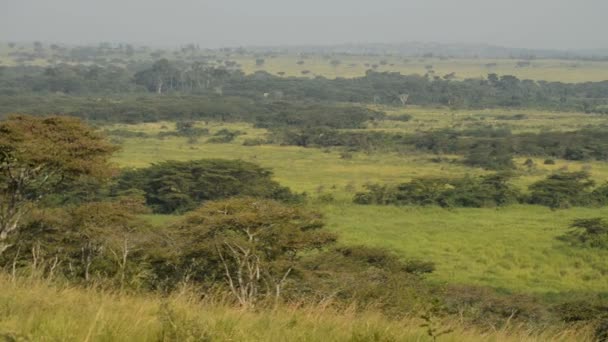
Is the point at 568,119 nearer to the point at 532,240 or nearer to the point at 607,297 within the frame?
the point at 532,240

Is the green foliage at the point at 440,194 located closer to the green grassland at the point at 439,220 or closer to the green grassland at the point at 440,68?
the green grassland at the point at 439,220

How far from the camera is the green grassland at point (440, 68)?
421 feet

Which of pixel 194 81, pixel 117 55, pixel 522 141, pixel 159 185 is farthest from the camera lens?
pixel 117 55

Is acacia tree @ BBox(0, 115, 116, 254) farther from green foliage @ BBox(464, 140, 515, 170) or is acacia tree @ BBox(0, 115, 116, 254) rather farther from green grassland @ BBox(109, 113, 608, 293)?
green foliage @ BBox(464, 140, 515, 170)

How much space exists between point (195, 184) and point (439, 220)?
9418 mm

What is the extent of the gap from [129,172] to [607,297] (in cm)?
1959

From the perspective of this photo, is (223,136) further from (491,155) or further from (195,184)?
(195,184)

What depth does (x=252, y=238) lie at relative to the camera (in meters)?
12.0

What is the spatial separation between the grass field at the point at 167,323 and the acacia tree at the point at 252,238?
20.8ft

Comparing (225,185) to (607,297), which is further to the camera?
(225,185)

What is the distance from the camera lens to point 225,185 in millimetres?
28234

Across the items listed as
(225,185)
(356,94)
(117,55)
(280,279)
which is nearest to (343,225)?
(225,185)

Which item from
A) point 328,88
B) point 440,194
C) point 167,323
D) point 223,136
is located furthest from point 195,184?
point 328,88

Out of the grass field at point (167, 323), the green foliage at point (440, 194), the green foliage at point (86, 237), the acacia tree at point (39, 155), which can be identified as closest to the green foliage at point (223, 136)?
the green foliage at point (440, 194)
